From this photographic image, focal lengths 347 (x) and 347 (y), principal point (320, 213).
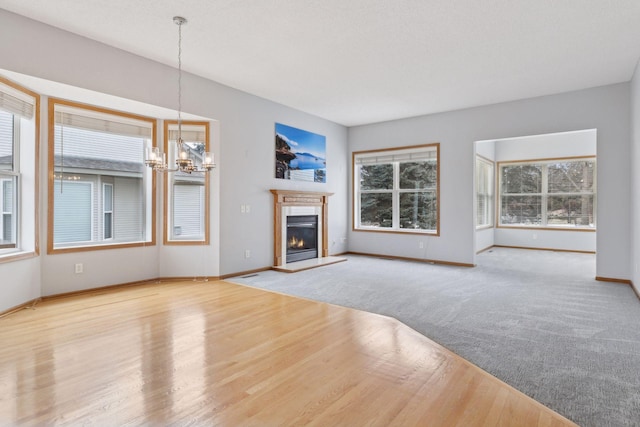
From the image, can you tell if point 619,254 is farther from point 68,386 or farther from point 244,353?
point 68,386

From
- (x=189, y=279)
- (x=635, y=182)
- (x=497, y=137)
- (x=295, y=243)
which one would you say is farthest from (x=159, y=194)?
(x=635, y=182)

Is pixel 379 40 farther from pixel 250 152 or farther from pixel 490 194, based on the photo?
pixel 490 194

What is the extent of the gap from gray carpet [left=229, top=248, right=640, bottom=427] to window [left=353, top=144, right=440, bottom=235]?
1166 millimetres

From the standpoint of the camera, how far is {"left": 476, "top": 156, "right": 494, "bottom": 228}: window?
27.8ft

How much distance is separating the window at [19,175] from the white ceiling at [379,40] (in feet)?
3.46

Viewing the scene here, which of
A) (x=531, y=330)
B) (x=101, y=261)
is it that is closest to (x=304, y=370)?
(x=531, y=330)

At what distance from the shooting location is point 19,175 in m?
3.97

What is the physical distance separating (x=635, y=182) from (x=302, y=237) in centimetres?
523

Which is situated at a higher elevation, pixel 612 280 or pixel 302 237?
pixel 302 237

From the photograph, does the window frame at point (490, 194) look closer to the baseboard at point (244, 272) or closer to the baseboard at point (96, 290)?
the baseboard at point (244, 272)

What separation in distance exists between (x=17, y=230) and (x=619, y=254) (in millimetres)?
8020

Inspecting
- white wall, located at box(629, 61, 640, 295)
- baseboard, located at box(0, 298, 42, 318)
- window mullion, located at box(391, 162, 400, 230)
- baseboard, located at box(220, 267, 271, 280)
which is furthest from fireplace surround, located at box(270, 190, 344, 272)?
white wall, located at box(629, 61, 640, 295)

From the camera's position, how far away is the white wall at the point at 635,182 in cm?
443

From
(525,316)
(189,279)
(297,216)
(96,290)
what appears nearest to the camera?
(525,316)
